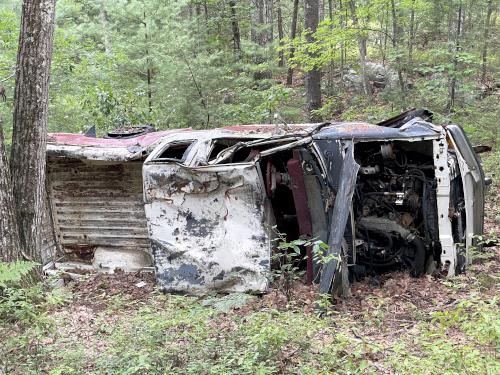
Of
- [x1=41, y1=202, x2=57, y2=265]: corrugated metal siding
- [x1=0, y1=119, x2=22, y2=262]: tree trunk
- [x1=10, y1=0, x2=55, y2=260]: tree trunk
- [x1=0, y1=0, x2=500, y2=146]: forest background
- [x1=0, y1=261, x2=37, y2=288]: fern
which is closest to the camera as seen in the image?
[x1=0, y1=261, x2=37, y2=288]: fern

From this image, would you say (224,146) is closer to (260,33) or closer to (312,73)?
(312,73)

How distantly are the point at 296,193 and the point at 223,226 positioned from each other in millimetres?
955

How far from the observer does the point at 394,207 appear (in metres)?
5.86

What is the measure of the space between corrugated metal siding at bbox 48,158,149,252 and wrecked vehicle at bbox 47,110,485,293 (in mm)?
497

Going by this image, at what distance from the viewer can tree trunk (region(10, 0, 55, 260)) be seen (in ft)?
15.3

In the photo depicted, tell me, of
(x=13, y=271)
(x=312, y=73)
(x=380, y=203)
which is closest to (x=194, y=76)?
(x=312, y=73)

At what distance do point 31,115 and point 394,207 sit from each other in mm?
4224

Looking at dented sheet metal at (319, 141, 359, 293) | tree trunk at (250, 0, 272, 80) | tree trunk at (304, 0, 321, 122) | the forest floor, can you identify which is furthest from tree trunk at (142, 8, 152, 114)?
the forest floor

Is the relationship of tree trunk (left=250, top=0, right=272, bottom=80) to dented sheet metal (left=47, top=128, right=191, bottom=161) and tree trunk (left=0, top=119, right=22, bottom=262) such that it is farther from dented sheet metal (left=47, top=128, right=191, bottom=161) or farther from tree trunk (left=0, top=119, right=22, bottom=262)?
tree trunk (left=0, top=119, right=22, bottom=262)

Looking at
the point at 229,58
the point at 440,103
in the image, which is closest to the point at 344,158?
the point at 440,103

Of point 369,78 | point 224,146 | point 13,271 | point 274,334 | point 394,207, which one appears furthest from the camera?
point 369,78

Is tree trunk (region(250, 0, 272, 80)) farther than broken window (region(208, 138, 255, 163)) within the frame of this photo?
Yes

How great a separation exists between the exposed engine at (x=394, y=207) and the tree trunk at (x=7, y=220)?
3.65m

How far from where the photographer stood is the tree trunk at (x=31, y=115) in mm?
4668
